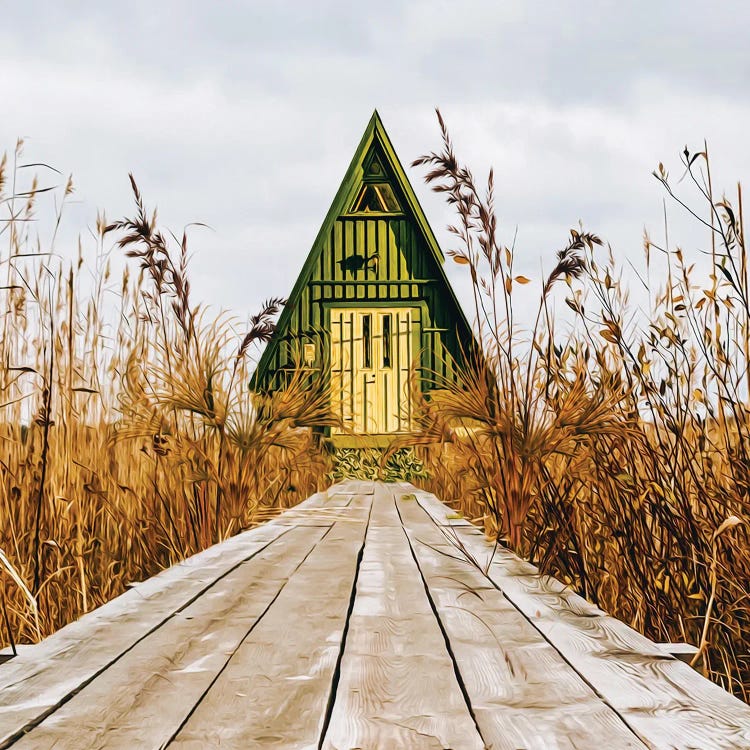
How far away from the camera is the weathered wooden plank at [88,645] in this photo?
164cm

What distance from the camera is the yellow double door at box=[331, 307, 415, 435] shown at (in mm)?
11242

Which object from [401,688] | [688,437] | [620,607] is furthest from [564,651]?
[688,437]

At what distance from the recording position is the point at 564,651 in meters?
2.02

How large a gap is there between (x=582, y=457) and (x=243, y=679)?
232cm

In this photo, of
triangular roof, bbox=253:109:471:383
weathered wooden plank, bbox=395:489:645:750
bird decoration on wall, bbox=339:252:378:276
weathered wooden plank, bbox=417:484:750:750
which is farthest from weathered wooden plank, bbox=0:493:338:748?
bird decoration on wall, bbox=339:252:378:276

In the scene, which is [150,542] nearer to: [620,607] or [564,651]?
[620,607]

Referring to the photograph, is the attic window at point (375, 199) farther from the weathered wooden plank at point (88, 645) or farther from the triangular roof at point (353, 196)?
the weathered wooden plank at point (88, 645)

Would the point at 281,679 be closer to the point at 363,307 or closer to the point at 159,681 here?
the point at 159,681

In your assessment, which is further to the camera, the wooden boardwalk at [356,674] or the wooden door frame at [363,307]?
the wooden door frame at [363,307]

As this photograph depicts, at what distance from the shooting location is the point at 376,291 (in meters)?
11.6

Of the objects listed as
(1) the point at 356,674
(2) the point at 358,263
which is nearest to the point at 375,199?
(2) the point at 358,263

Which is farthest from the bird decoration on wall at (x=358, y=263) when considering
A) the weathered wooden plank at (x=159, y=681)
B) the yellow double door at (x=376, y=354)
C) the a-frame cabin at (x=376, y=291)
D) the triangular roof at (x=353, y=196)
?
the weathered wooden plank at (x=159, y=681)

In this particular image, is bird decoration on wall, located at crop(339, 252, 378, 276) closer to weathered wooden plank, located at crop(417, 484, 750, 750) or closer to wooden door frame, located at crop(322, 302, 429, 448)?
wooden door frame, located at crop(322, 302, 429, 448)

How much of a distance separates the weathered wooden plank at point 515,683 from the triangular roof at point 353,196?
8752mm
